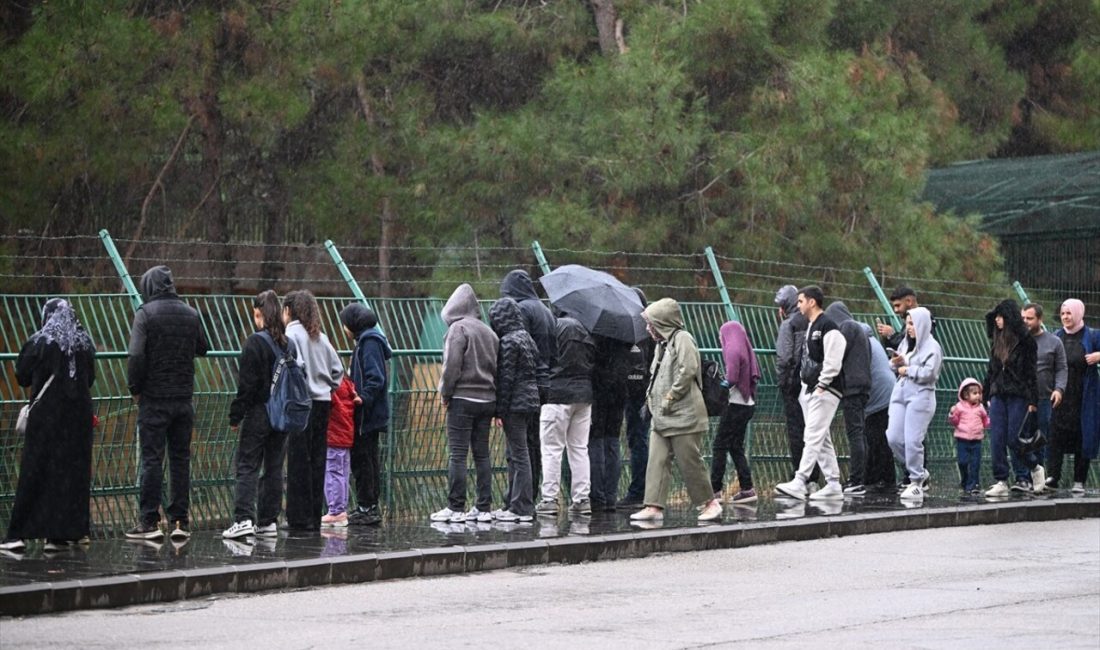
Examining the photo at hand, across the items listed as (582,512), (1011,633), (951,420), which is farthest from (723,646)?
(951,420)

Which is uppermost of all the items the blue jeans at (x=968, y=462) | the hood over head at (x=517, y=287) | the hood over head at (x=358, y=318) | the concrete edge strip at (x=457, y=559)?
the hood over head at (x=517, y=287)

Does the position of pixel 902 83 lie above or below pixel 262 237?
above

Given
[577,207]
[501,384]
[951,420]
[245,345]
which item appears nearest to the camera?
[245,345]

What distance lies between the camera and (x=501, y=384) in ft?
45.1

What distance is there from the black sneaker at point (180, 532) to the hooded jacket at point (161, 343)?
0.85m

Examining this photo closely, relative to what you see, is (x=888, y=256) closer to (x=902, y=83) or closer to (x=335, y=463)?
(x=902, y=83)

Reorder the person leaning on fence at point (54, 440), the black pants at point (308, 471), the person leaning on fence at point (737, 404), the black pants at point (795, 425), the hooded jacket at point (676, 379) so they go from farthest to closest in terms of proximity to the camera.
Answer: the black pants at point (795, 425), the person leaning on fence at point (737, 404), the hooded jacket at point (676, 379), the black pants at point (308, 471), the person leaning on fence at point (54, 440)

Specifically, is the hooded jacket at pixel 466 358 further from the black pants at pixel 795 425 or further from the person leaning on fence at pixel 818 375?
the black pants at pixel 795 425

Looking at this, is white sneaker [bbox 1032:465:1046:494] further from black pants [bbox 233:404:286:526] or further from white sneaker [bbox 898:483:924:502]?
black pants [bbox 233:404:286:526]

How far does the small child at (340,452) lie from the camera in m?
13.7

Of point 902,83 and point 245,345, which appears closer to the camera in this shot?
point 245,345

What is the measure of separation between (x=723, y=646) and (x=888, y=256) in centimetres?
1842

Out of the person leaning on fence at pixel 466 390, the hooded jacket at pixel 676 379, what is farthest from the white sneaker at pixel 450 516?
the hooded jacket at pixel 676 379

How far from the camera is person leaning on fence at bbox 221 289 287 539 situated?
12.5m
